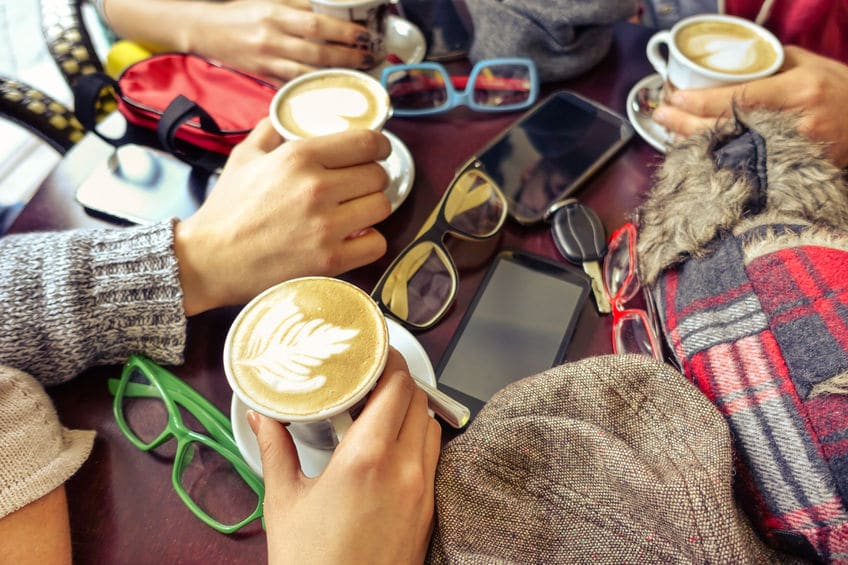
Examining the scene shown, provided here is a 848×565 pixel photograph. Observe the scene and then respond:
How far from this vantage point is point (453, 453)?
51 centimetres

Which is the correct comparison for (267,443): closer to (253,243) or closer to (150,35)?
(253,243)

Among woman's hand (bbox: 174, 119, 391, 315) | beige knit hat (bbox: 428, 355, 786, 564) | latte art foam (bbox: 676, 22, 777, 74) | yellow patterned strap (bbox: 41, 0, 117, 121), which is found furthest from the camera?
yellow patterned strap (bbox: 41, 0, 117, 121)

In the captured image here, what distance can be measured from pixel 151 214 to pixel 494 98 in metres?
0.54

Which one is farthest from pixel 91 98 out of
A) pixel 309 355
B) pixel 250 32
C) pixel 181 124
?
pixel 309 355

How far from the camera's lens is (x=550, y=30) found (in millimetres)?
861

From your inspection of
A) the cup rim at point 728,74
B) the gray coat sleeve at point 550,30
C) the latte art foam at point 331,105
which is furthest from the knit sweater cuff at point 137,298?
the cup rim at point 728,74

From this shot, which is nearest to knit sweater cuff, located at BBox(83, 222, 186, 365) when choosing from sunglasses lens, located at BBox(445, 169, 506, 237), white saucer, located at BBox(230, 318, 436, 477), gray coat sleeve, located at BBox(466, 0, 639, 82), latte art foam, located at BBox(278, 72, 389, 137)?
white saucer, located at BBox(230, 318, 436, 477)

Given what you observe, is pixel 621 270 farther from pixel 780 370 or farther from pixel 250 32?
pixel 250 32

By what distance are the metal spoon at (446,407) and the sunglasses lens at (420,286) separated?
13 centimetres

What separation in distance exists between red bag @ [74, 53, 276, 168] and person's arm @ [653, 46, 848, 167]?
60 cm

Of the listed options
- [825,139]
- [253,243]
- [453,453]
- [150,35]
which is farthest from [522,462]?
[150,35]

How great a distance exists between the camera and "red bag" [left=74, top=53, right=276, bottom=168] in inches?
31.7

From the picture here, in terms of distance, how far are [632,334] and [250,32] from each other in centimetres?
76

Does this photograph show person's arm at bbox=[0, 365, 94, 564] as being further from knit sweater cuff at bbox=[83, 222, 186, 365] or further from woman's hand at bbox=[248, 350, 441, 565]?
woman's hand at bbox=[248, 350, 441, 565]
